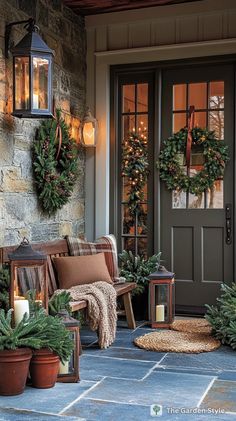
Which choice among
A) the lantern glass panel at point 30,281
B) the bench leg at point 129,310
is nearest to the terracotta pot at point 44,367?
the lantern glass panel at point 30,281

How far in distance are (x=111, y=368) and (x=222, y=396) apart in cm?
90

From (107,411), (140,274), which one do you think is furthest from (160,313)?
(107,411)

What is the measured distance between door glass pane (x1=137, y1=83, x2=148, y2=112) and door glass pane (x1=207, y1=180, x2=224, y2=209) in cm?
108

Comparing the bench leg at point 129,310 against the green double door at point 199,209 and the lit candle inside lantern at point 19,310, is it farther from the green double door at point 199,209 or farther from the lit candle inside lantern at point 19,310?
the lit candle inside lantern at point 19,310

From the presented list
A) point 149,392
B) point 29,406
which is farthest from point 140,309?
point 29,406

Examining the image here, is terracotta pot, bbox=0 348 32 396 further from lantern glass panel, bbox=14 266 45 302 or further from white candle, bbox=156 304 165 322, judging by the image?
white candle, bbox=156 304 165 322

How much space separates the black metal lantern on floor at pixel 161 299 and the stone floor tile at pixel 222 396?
1.57 m

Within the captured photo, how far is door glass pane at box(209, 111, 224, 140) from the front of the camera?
5637mm

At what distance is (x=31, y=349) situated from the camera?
11.3 feet

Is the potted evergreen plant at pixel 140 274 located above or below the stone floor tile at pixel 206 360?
above

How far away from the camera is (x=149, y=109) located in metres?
5.88

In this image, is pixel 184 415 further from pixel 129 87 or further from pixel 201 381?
pixel 129 87

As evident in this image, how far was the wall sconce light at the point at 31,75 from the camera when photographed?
4312 mm

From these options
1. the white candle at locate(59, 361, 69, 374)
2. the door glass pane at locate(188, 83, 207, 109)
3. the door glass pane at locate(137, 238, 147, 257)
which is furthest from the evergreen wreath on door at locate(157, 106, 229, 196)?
the white candle at locate(59, 361, 69, 374)
